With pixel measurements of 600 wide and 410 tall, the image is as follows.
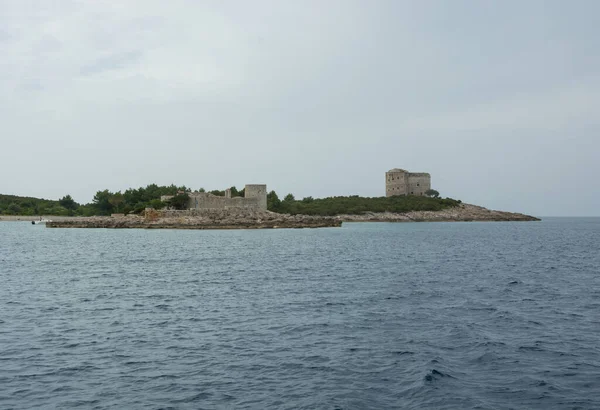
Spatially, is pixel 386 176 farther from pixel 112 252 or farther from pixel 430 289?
pixel 430 289

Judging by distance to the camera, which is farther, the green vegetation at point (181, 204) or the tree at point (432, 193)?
the tree at point (432, 193)

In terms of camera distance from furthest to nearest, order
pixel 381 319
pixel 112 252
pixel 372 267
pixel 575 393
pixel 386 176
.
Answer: pixel 386 176 < pixel 112 252 < pixel 372 267 < pixel 381 319 < pixel 575 393

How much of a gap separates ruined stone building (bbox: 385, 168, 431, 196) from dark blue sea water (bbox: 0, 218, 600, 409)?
9480 cm

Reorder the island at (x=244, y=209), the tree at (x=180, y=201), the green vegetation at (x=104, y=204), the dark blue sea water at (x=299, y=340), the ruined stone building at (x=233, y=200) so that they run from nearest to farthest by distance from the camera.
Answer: the dark blue sea water at (x=299, y=340) → the island at (x=244, y=209) → the ruined stone building at (x=233, y=200) → the tree at (x=180, y=201) → the green vegetation at (x=104, y=204)

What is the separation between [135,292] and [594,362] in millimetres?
14637

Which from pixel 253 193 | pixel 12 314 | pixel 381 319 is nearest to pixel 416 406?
pixel 381 319

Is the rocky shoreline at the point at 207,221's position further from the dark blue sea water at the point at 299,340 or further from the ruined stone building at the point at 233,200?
the dark blue sea water at the point at 299,340

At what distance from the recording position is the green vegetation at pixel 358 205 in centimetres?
10119

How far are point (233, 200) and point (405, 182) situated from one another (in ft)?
169

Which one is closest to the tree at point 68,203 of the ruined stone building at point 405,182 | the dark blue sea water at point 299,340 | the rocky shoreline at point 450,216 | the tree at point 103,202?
the tree at point 103,202

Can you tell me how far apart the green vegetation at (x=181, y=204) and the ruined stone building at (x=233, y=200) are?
2421mm

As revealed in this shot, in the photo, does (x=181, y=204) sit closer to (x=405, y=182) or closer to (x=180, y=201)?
(x=180, y=201)

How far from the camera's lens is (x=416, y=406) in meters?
8.43

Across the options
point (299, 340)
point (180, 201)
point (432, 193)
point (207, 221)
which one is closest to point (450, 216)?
point (432, 193)
